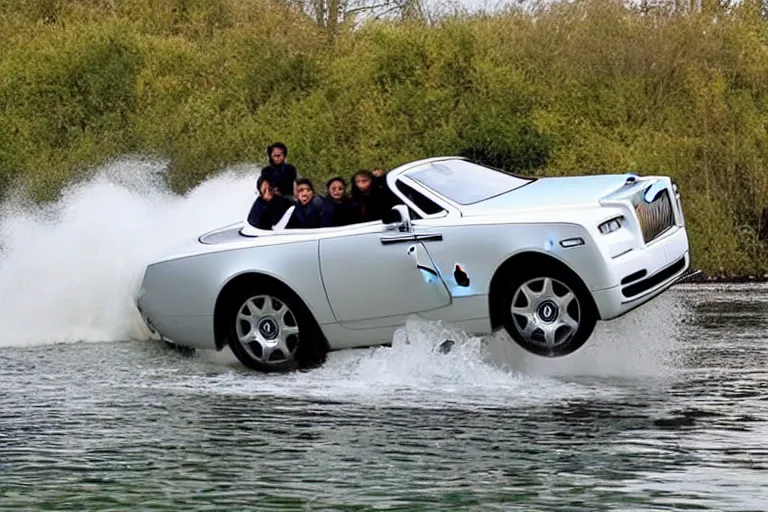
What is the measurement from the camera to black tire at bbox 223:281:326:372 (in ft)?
42.4

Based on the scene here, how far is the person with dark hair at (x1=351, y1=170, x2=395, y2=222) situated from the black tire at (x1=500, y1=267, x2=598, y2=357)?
1345mm

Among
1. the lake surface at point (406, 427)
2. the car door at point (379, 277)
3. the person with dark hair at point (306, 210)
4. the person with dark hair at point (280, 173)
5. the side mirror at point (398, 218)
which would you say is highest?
the person with dark hair at point (280, 173)

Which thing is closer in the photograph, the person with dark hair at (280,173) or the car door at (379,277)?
the car door at (379,277)

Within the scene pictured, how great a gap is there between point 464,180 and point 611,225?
170 centimetres

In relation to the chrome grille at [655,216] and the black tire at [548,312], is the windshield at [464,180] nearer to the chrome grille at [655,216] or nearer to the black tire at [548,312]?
the black tire at [548,312]

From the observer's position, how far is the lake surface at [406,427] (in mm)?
8133

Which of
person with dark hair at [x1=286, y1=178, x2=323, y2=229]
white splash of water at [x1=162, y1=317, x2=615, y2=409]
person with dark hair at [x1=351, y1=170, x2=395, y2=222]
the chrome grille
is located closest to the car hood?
the chrome grille

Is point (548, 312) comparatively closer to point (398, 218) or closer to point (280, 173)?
point (398, 218)

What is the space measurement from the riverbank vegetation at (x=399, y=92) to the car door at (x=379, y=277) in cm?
1912

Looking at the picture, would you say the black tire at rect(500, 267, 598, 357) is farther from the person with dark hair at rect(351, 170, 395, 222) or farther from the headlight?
the person with dark hair at rect(351, 170, 395, 222)

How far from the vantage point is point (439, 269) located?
12.1 metres

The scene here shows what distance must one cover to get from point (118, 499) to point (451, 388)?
4.24 meters

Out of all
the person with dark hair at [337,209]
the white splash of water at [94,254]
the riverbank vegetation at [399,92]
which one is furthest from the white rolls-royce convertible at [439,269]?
the riverbank vegetation at [399,92]

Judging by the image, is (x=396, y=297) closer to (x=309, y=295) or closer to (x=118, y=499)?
(x=309, y=295)
